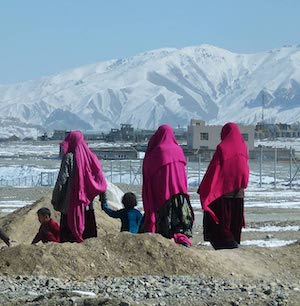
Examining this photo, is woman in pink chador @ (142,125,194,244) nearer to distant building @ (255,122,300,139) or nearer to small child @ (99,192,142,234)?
small child @ (99,192,142,234)

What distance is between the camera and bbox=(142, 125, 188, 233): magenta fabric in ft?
31.8

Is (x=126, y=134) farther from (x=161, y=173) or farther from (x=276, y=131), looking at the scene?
(x=161, y=173)

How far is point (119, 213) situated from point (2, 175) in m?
37.0

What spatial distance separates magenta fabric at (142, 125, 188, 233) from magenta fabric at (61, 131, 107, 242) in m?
0.50

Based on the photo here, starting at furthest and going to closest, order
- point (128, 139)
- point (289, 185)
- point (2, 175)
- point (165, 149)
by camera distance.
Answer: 1. point (128, 139)
2. point (2, 175)
3. point (289, 185)
4. point (165, 149)

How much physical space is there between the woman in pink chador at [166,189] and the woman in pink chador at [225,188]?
25 centimetres

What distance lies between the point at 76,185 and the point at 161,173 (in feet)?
2.76

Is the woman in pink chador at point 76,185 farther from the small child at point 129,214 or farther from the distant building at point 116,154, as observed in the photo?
the distant building at point 116,154

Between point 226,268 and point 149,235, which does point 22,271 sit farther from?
point 226,268

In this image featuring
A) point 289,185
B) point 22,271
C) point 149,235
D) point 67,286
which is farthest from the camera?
point 289,185

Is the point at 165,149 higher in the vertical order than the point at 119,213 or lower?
higher

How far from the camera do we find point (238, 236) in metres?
10.2

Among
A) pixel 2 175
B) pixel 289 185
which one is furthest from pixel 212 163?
pixel 2 175

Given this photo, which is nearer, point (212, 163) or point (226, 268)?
point (226, 268)
